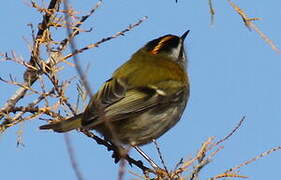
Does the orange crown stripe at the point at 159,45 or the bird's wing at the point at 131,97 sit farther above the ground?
the orange crown stripe at the point at 159,45

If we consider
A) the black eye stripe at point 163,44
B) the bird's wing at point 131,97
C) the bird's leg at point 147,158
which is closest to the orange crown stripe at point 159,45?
the black eye stripe at point 163,44

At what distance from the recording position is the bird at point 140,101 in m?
4.00

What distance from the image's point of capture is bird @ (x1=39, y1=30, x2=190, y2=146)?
13.1 feet

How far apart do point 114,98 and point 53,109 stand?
664 mm

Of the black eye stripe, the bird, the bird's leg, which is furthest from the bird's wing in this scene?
the black eye stripe

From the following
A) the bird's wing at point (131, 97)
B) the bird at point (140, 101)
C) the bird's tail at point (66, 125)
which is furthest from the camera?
the bird's wing at point (131, 97)

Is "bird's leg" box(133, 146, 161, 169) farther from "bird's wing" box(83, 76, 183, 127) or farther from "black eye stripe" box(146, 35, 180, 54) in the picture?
"black eye stripe" box(146, 35, 180, 54)

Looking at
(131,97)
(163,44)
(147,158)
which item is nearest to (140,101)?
(131,97)

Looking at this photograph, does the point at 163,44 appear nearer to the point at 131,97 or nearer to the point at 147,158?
the point at 131,97

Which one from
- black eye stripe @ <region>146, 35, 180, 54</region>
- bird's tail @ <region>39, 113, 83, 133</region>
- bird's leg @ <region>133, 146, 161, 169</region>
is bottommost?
bird's leg @ <region>133, 146, 161, 169</region>

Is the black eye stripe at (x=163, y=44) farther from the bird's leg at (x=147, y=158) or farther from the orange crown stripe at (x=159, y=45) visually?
the bird's leg at (x=147, y=158)

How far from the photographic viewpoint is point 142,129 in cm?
442

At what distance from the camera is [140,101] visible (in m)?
4.45

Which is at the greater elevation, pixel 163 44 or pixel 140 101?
pixel 163 44
